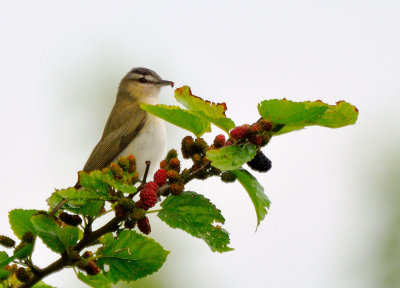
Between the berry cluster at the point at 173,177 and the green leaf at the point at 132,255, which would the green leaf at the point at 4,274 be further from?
the berry cluster at the point at 173,177

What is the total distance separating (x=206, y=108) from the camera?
2070 mm

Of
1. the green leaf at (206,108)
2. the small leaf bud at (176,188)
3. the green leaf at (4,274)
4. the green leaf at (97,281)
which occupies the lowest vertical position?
the green leaf at (97,281)

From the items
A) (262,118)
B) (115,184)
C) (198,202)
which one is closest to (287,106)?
(262,118)

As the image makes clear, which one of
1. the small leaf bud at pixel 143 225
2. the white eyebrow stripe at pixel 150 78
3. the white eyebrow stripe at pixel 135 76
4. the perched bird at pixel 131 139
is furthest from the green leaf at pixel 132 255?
the white eyebrow stripe at pixel 135 76

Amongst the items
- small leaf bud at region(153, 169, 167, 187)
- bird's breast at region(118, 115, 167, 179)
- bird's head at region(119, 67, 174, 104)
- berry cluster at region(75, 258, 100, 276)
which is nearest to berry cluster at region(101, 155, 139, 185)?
small leaf bud at region(153, 169, 167, 187)

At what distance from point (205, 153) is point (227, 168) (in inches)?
9.5

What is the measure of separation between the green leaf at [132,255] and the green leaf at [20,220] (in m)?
0.25

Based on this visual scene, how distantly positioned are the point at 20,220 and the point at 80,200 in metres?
0.25

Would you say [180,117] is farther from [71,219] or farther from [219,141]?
[71,219]

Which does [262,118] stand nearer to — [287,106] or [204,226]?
[287,106]

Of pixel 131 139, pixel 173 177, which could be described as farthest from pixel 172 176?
pixel 131 139

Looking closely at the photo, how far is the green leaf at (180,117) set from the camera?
2.01m

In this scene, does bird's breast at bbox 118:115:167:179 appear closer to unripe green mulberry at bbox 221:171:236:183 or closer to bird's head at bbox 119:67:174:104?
bird's head at bbox 119:67:174:104

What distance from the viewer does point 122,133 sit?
20.6 ft
